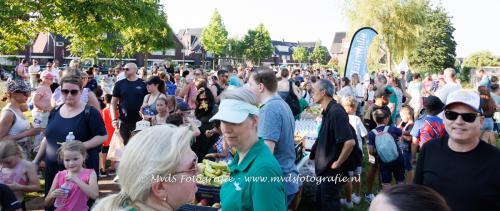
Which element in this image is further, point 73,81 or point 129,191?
point 73,81

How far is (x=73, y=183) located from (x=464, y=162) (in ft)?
10.8

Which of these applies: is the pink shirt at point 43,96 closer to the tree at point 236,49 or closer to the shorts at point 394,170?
the shorts at point 394,170

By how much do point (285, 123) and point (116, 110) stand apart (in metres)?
4.59

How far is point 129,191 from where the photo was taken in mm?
1695

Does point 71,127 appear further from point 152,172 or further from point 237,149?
point 152,172

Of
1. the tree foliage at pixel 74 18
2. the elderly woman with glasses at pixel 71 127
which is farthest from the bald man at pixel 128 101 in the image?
the elderly woman with glasses at pixel 71 127

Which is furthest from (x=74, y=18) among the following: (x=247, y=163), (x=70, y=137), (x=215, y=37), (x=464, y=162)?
(x=215, y=37)

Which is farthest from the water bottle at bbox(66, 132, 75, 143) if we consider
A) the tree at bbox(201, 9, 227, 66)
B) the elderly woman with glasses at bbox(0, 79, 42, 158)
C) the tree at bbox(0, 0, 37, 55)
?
A: the tree at bbox(201, 9, 227, 66)

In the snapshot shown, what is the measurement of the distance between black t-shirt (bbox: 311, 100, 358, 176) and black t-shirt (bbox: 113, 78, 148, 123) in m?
3.66

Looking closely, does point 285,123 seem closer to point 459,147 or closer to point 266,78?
point 266,78

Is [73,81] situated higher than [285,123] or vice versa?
[73,81]

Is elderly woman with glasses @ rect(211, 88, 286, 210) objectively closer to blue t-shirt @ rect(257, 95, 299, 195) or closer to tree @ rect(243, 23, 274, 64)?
blue t-shirt @ rect(257, 95, 299, 195)

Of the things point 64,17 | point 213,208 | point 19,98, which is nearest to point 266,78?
point 213,208

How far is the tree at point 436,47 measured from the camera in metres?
43.6
